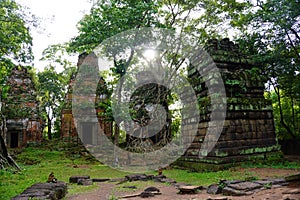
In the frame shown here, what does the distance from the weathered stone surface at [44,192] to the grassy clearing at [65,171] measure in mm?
893

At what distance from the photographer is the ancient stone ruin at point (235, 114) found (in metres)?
A: 9.97

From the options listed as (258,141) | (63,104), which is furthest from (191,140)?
(63,104)

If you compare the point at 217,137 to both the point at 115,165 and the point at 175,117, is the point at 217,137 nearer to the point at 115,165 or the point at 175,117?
the point at 115,165

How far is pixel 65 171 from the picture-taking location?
13.5 metres

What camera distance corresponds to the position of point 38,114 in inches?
938

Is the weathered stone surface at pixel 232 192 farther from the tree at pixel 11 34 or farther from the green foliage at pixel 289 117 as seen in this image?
the green foliage at pixel 289 117

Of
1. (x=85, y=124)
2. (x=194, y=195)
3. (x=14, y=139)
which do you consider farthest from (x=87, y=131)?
(x=194, y=195)

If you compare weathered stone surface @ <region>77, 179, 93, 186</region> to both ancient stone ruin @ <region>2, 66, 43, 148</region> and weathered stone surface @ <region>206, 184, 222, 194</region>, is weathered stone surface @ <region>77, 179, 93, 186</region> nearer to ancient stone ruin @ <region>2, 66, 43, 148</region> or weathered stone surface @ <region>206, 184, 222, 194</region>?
weathered stone surface @ <region>206, 184, 222, 194</region>

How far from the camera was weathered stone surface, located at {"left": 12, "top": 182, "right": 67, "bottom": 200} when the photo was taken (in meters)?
5.42

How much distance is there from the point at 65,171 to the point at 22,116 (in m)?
11.5

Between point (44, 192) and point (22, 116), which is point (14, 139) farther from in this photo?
point (44, 192)

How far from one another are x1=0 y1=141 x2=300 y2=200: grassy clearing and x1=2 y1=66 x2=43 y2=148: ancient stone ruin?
2175 millimetres

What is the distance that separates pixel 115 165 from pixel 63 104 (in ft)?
34.5

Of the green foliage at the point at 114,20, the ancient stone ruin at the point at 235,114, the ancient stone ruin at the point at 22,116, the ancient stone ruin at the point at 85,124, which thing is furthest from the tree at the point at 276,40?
the ancient stone ruin at the point at 22,116
